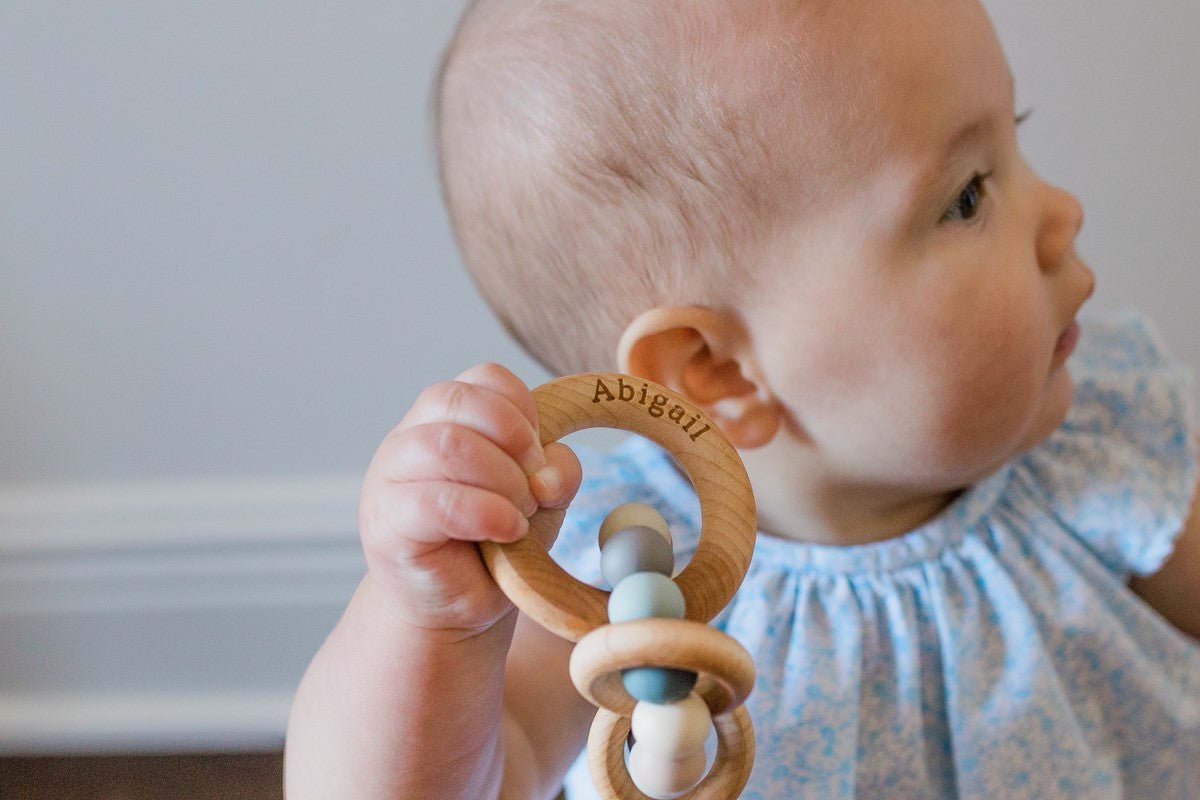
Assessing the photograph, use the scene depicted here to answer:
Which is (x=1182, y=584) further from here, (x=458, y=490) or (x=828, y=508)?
(x=458, y=490)

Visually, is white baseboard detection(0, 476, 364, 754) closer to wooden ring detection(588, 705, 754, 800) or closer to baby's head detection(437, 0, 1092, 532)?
baby's head detection(437, 0, 1092, 532)

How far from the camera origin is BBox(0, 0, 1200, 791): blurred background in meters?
1.06

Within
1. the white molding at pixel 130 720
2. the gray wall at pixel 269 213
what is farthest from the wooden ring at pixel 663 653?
the white molding at pixel 130 720

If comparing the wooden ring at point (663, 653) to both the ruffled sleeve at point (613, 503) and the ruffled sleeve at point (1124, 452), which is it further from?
the ruffled sleeve at point (1124, 452)

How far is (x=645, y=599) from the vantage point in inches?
17.2

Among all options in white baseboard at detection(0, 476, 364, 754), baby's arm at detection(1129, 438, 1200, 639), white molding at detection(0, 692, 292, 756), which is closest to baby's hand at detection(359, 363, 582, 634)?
baby's arm at detection(1129, 438, 1200, 639)

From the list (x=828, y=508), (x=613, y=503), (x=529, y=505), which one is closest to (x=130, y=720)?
(x=613, y=503)

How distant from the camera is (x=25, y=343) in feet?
3.88

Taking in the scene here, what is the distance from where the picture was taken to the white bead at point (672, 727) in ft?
1.37

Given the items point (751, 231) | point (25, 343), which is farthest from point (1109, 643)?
point (25, 343)

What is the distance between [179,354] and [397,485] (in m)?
0.74

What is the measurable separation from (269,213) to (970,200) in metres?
0.66

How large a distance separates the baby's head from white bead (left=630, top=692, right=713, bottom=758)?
1.02 feet

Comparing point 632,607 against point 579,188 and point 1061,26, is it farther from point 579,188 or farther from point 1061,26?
point 1061,26
